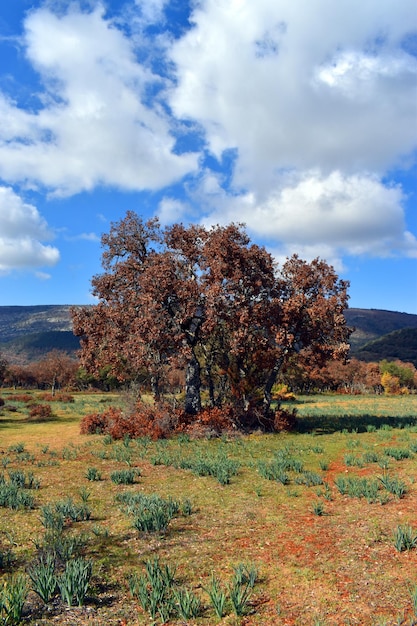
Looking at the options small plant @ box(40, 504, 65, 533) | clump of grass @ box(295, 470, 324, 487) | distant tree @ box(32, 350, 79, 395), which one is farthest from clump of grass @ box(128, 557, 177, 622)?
distant tree @ box(32, 350, 79, 395)

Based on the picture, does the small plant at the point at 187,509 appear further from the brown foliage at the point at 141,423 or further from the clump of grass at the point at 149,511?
the brown foliage at the point at 141,423

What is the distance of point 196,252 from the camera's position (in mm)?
22688

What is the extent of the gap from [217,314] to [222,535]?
12.1 metres

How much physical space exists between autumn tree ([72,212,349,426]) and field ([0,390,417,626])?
5.36 meters

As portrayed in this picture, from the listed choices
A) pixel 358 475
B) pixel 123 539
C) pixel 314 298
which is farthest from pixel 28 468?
pixel 314 298

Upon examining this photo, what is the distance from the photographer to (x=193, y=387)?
75.8ft

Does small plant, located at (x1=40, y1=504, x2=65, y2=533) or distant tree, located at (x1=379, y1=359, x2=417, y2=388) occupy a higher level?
small plant, located at (x1=40, y1=504, x2=65, y2=533)

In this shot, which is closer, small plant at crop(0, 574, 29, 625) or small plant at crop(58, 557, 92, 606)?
small plant at crop(0, 574, 29, 625)

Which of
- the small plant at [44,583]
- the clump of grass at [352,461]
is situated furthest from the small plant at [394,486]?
the small plant at [44,583]

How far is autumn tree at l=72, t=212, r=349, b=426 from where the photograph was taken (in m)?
20.2

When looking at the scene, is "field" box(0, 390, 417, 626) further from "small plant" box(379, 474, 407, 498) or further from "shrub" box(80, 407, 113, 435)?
"shrub" box(80, 407, 113, 435)

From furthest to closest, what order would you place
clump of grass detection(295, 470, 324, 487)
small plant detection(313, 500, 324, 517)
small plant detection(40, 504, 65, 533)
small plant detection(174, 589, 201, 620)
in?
clump of grass detection(295, 470, 324, 487) → small plant detection(313, 500, 324, 517) → small plant detection(40, 504, 65, 533) → small plant detection(174, 589, 201, 620)

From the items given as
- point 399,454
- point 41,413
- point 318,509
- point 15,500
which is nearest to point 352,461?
point 399,454

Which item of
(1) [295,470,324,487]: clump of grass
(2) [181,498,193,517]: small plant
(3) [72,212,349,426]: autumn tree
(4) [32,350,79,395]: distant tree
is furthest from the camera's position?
(4) [32,350,79,395]: distant tree
